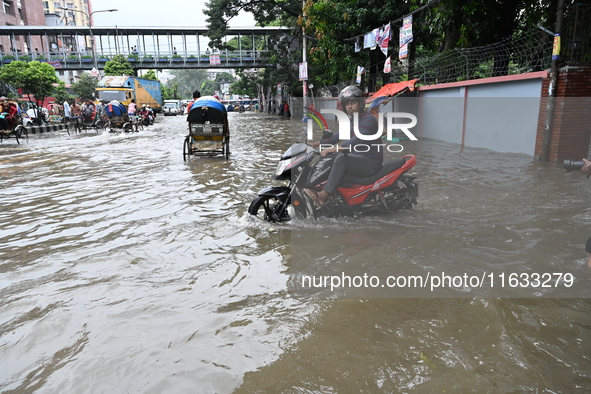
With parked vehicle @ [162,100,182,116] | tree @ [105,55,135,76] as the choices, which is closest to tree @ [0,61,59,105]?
tree @ [105,55,135,76]

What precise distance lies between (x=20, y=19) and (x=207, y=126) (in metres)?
54.9

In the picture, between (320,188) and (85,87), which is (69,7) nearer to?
(85,87)

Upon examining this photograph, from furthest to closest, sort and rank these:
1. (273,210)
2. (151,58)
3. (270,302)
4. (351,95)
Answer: (151,58)
(273,210)
(351,95)
(270,302)

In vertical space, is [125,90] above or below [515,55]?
below

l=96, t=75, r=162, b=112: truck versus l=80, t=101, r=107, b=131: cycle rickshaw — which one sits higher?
l=96, t=75, r=162, b=112: truck

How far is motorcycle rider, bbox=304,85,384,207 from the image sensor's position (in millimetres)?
4930

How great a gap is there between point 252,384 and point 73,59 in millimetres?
56612

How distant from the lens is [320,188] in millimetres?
5027

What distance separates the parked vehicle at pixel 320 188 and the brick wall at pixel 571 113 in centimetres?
537

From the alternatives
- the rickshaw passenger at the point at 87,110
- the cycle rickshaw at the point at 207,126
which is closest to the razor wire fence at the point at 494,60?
the cycle rickshaw at the point at 207,126

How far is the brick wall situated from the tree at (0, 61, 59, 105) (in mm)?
25820

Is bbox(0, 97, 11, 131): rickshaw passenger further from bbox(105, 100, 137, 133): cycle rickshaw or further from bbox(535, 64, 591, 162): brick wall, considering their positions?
bbox(535, 64, 591, 162): brick wall

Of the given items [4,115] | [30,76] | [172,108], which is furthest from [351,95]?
[172,108]

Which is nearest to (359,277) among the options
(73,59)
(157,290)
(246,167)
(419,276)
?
(419,276)
